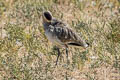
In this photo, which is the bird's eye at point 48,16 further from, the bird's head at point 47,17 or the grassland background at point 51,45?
the grassland background at point 51,45

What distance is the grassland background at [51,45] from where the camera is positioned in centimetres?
642

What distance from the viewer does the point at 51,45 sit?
759 cm

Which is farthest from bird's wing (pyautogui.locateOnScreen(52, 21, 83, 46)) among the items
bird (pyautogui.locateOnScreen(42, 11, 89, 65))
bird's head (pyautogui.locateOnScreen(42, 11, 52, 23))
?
bird's head (pyautogui.locateOnScreen(42, 11, 52, 23))

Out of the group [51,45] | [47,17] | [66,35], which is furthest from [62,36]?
[51,45]

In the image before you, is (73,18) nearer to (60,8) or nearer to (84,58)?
(60,8)

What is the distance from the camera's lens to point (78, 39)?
21.6 ft

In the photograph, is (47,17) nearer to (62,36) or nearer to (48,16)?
(48,16)

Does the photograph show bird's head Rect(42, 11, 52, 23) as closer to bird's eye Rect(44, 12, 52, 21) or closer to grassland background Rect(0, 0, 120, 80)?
bird's eye Rect(44, 12, 52, 21)

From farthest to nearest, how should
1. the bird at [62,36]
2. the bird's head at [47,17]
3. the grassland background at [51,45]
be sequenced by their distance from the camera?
the bird's head at [47,17] → the bird at [62,36] → the grassland background at [51,45]

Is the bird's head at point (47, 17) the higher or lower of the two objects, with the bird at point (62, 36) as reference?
higher

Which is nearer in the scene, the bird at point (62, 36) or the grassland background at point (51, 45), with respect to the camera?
the grassland background at point (51, 45)

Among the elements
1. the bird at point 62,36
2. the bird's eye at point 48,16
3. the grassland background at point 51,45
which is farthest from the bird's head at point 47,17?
the grassland background at point 51,45

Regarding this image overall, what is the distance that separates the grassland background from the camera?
253 inches

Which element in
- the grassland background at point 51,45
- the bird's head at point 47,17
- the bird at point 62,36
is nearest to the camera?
the grassland background at point 51,45
